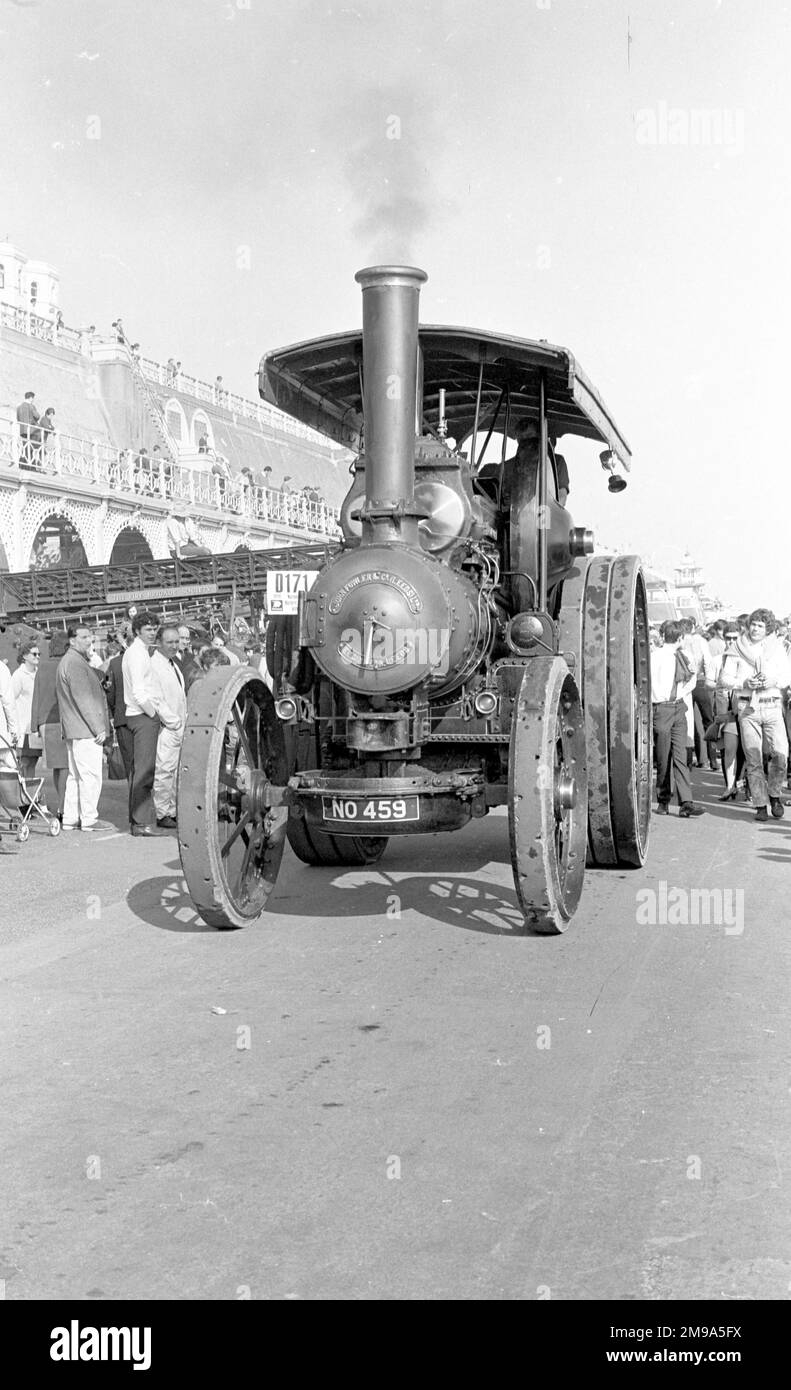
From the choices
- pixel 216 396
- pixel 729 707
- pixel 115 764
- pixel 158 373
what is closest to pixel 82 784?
pixel 115 764

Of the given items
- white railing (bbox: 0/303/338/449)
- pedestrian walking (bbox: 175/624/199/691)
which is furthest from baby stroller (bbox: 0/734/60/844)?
white railing (bbox: 0/303/338/449)

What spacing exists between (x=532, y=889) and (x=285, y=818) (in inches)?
62.9

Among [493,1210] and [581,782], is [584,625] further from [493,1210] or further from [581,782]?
[493,1210]

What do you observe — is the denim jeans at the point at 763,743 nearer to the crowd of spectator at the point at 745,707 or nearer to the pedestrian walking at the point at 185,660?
the crowd of spectator at the point at 745,707

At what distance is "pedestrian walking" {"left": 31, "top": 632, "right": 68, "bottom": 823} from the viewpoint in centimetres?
1302

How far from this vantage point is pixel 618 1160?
3590 mm

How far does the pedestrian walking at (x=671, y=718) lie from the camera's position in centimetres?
1163

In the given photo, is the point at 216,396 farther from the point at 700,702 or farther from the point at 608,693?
the point at 608,693

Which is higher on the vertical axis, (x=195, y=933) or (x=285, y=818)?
(x=285, y=818)

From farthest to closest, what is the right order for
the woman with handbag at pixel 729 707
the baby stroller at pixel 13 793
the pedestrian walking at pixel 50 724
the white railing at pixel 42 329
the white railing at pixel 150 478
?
the white railing at pixel 42 329 → the white railing at pixel 150 478 → the pedestrian walking at pixel 50 724 → the woman with handbag at pixel 729 707 → the baby stroller at pixel 13 793

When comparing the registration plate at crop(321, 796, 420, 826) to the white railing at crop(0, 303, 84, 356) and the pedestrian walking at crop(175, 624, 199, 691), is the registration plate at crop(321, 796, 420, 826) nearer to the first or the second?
the pedestrian walking at crop(175, 624, 199, 691)

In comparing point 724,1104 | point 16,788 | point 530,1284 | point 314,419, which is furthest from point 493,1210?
point 16,788

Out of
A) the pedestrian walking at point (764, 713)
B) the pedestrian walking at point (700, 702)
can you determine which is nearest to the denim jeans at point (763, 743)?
the pedestrian walking at point (764, 713)

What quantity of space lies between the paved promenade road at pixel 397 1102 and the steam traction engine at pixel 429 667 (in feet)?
1.71
